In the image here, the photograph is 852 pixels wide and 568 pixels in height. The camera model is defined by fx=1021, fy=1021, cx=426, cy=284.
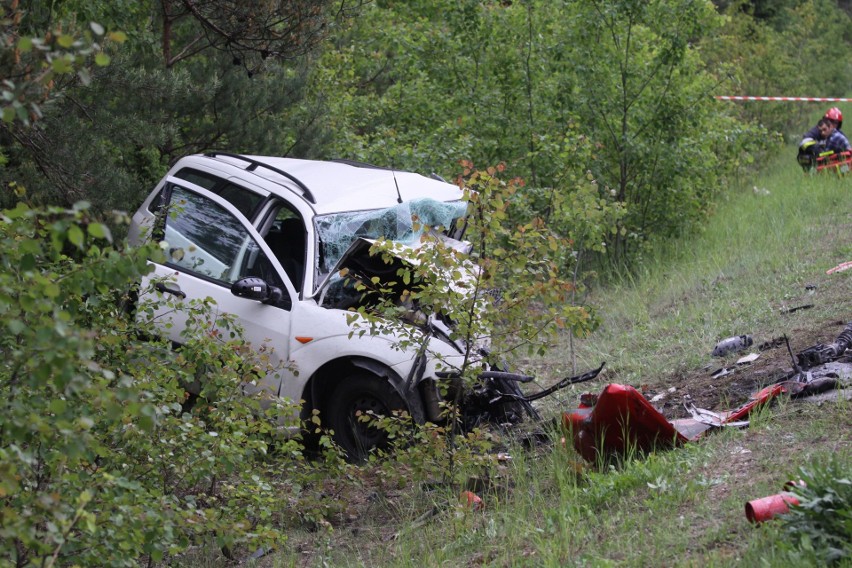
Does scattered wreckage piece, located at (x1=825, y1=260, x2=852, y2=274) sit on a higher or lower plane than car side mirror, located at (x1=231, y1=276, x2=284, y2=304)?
lower

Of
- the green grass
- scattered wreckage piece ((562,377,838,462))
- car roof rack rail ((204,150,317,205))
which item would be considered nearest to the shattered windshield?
car roof rack rail ((204,150,317,205))

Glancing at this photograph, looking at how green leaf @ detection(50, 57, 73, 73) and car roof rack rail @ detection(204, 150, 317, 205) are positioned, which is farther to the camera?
car roof rack rail @ detection(204, 150, 317, 205)

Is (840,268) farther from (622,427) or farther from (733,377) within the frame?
(622,427)

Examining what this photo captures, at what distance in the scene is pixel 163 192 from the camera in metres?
7.77

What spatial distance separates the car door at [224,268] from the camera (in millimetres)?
6777

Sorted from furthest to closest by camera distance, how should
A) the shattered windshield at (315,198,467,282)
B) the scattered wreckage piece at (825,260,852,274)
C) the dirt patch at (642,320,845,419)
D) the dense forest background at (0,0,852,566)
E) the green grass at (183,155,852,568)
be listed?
the scattered wreckage piece at (825,260,852,274)
the shattered windshield at (315,198,467,282)
the dirt patch at (642,320,845,419)
the green grass at (183,155,852,568)
the dense forest background at (0,0,852,566)

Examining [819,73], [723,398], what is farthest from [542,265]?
[819,73]

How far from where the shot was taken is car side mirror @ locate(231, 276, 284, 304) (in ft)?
21.7

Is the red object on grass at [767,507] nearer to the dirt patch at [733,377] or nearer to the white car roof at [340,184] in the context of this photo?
the dirt patch at [733,377]

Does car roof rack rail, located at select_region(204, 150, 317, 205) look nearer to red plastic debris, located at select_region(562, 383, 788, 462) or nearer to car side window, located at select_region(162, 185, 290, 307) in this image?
car side window, located at select_region(162, 185, 290, 307)

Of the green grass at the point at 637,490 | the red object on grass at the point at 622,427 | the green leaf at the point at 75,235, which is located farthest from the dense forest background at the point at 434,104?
the green leaf at the point at 75,235

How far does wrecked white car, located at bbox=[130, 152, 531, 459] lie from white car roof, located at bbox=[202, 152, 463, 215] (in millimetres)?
11

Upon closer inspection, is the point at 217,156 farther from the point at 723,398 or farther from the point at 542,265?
the point at 723,398

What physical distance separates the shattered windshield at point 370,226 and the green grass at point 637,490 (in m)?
1.54
